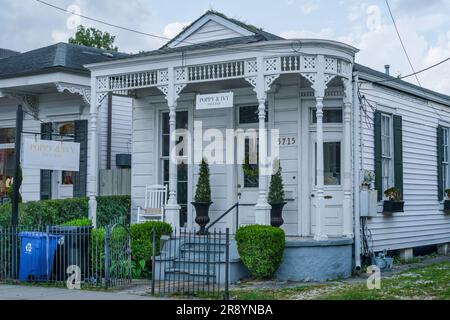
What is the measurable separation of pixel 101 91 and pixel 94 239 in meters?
4.32

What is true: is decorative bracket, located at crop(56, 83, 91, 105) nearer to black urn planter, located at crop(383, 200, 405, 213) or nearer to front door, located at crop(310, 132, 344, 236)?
front door, located at crop(310, 132, 344, 236)

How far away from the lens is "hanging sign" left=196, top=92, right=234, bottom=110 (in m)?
14.6

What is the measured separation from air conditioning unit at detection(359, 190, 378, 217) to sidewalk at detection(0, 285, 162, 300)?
221 inches

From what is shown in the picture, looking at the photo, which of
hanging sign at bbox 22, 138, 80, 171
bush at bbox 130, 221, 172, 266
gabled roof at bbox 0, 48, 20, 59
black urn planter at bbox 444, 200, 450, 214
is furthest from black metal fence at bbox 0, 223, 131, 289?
gabled roof at bbox 0, 48, 20, 59

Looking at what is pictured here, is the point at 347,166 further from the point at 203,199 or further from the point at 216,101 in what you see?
the point at 203,199

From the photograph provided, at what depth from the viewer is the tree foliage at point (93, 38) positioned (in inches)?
1383

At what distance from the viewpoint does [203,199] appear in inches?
618

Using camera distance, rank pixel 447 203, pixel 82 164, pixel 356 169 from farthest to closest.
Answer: pixel 447 203, pixel 82 164, pixel 356 169

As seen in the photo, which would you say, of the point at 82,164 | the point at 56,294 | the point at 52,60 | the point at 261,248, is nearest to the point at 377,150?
the point at 261,248

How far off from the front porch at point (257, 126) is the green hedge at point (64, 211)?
0.63 meters

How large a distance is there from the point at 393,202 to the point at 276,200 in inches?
127
